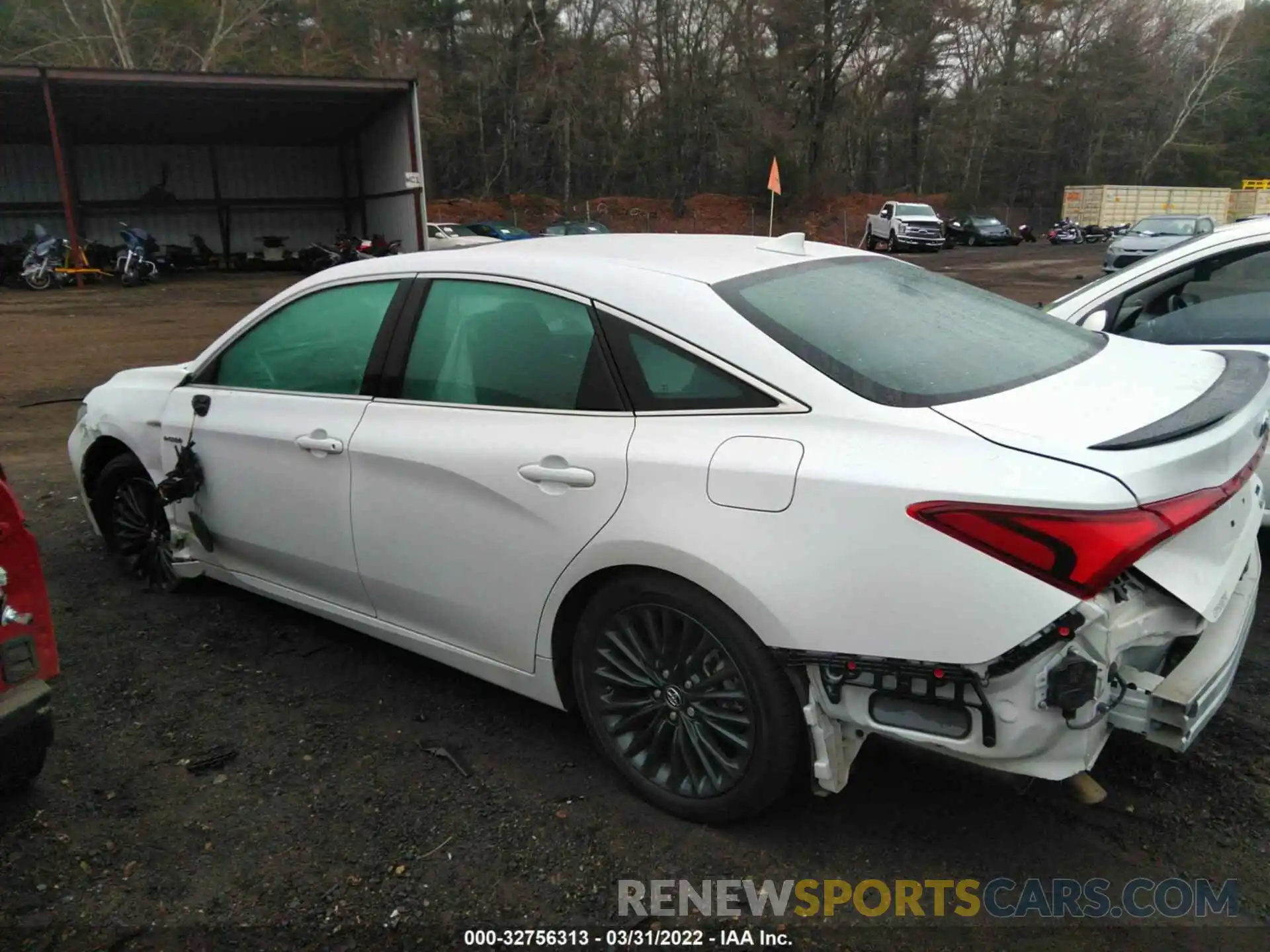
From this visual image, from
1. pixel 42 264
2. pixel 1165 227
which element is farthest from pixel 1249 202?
pixel 42 264

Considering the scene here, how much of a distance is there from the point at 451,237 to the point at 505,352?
25.1 m

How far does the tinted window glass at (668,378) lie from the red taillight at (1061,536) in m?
0.59

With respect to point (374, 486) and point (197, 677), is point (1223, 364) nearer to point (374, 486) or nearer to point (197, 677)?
point (374, 486)

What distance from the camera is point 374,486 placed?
10.1 ft

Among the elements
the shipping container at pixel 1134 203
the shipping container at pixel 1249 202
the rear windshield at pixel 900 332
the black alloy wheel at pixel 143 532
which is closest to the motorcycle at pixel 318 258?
the black alloy wheel at pixel 143 532

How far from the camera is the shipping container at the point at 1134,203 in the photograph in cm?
4544

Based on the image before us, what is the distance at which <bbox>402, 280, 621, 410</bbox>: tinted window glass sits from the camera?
272 centimetres

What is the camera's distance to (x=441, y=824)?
268 centimetres

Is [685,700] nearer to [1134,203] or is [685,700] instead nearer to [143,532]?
[143,532]

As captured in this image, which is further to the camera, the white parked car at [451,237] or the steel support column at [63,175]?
the white parked car at [451,237]

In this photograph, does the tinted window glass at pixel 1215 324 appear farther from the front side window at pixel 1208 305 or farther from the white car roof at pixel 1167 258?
the white car roof at pixel 1167 258

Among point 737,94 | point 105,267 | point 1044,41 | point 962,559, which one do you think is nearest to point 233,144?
point 105,267

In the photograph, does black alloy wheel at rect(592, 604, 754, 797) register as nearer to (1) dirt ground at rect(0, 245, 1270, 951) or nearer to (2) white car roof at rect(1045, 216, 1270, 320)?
(1) dirt ground at rect(0, 245, 1270, 951)

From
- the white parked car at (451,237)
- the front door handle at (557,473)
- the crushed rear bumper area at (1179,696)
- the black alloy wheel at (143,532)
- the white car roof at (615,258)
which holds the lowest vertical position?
the black alloy wheel at (143,532)
